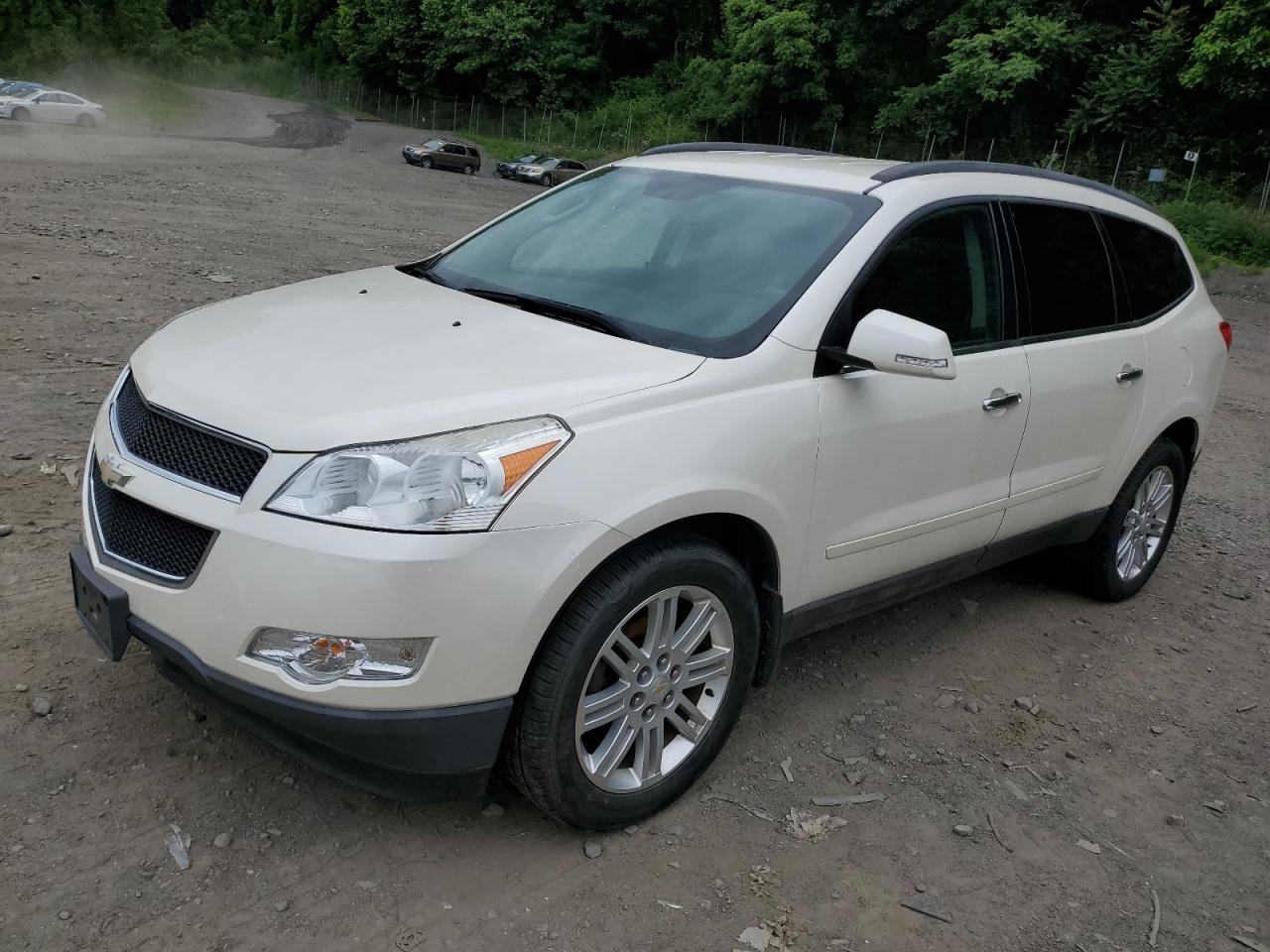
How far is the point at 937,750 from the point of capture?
3.83 metres

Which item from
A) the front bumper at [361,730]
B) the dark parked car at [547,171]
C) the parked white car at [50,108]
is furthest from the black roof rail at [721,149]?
the parked white car at [50,108]

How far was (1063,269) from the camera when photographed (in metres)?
4.36

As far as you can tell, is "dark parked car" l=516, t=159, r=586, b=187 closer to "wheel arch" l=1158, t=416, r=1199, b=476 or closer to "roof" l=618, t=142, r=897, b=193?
"wheel arch" l=1158, t=416, r=1199, b=476

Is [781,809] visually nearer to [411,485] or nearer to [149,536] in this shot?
[411,485]

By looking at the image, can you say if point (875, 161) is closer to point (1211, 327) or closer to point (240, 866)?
point (1211, 327)

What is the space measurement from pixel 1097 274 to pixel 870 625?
5.63ft

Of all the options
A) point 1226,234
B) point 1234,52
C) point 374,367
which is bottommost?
point 1226,234

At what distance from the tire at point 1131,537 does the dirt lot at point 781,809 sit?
144 millimetres

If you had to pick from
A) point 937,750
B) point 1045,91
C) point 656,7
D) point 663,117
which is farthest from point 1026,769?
point 656,7

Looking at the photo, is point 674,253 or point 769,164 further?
point 769,164

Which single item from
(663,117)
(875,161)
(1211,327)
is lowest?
(663,117)

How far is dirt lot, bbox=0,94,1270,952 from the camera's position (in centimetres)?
278

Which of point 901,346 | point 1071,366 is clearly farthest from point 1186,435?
point 901,346

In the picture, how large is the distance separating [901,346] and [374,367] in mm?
1469
